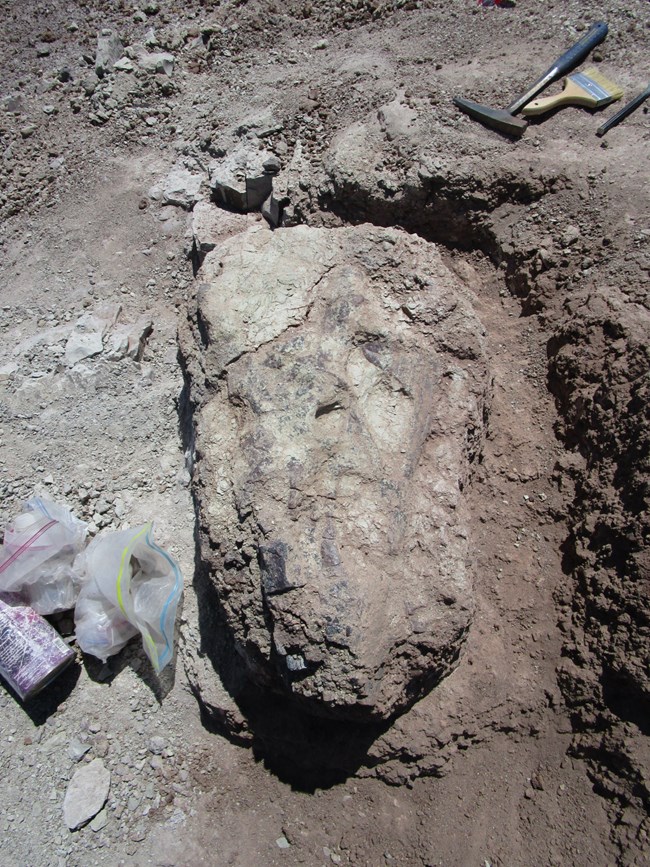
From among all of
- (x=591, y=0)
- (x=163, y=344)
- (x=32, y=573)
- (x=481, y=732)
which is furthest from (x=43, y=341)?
(x=591, y=0)

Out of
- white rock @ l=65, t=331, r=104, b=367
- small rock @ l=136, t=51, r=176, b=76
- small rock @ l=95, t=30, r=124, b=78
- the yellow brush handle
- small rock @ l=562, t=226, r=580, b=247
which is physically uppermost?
small rock @ l=95, t=30, r=124, b=78

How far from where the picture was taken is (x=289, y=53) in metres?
4.49

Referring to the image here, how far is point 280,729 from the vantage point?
2.75 metres

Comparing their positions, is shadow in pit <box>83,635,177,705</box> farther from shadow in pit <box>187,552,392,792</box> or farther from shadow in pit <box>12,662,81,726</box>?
shadow in pit <box>187,552,392,792</box>

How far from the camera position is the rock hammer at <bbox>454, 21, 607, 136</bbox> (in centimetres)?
345

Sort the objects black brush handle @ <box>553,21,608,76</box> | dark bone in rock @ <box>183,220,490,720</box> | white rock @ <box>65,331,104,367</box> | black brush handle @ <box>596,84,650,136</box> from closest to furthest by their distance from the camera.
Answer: dark bone in rock @ <box>183,220,490,720</box> → black brush handle @ <box>596,84,650,136</box> → black brush handle @ <box>553,21,608,76</box> → white rock @ <box>65,331,104,367</box>

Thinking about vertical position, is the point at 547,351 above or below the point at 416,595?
above

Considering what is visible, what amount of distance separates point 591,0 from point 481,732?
4444mm

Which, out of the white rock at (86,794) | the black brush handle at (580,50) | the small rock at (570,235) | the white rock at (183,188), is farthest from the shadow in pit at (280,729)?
the black brush handle at (580,50)

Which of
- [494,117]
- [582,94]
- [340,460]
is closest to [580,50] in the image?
[582,94]

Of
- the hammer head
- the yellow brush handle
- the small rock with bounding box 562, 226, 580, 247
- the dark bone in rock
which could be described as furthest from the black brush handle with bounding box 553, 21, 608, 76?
the dark bone in rock

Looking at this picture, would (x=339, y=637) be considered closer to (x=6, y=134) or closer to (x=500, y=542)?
(x=500, y=542)

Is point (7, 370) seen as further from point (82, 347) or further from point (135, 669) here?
point (135, 669)

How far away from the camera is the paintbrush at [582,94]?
343cm
